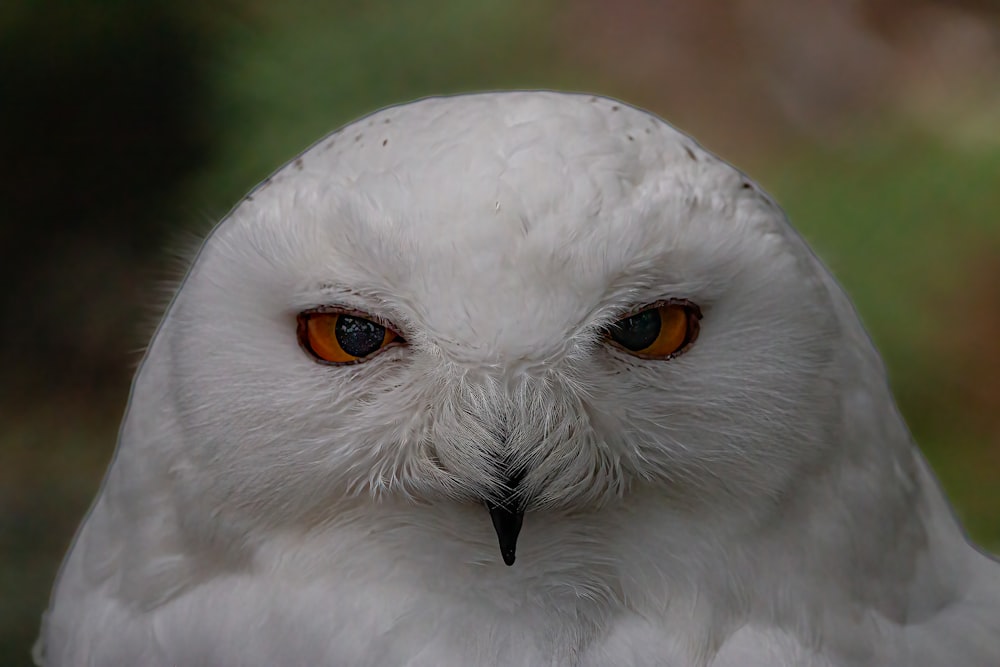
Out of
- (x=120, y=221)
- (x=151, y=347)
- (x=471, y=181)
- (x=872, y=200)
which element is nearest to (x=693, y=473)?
(x=471, y=181)

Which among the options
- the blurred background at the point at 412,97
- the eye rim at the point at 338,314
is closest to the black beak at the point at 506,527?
the eye rim at the point at 338,314

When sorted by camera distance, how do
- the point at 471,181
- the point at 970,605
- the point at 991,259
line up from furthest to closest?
the point at 991,259 < the point at 970,605 < the point at 471,181

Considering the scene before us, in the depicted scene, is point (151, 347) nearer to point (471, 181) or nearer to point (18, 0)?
point (471, 181)

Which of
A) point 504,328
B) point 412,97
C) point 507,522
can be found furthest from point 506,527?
point 412,97

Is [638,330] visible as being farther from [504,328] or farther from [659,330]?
[504,328]

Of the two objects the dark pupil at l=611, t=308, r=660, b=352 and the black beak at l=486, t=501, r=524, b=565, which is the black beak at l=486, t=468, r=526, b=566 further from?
the dark pupil at l=611, t=308, r=660, b=352

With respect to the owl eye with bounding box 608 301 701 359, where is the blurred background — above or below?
above

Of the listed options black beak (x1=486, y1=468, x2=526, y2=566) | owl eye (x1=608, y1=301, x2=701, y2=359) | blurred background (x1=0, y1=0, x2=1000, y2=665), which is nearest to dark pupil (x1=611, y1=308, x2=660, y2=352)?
owl eye (x1=608, y1=301, x2=701, y2=359)
